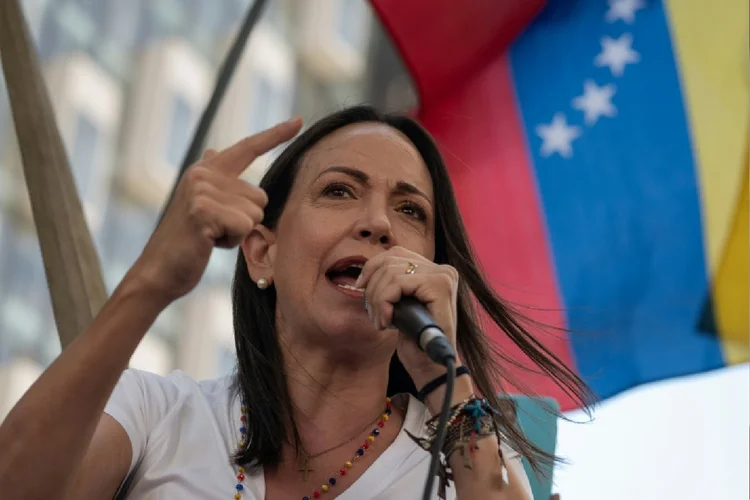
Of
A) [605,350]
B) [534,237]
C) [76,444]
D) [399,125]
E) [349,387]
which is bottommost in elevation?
[76,444]

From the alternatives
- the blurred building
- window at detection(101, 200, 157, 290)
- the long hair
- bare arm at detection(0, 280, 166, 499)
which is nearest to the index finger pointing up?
bare arm at detection(0, 280, 166, 499)

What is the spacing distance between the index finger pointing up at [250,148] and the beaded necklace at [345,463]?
0.70 metres

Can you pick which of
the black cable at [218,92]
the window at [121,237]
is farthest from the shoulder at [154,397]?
the window at [121,237]

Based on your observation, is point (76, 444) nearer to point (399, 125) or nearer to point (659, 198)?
point (399, 125)

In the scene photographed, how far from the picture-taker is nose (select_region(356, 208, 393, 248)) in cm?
239

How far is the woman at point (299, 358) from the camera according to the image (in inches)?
72.7

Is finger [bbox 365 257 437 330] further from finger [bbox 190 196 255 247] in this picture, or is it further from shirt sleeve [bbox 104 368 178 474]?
shirt sleeve [bbox 104 368 178 474]

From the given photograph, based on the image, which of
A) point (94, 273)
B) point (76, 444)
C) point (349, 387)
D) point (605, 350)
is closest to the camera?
point (76, 444)

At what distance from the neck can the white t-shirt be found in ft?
0.35

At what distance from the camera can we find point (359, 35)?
8.66m

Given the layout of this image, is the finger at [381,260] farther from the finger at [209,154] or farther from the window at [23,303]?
the window at [23,303]

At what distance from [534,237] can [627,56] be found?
91 centimetres

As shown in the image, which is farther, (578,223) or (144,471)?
(578,223)

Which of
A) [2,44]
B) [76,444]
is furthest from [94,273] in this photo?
[76,444]
